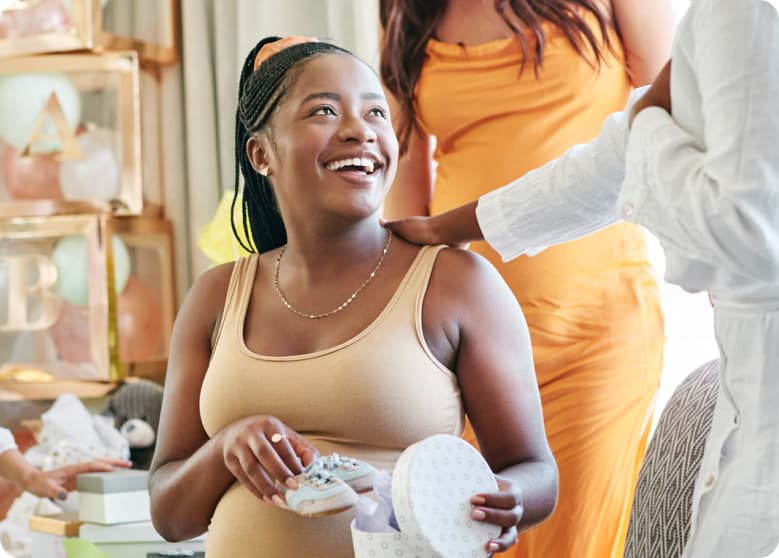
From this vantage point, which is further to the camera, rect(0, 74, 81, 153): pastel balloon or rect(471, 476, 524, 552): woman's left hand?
rect(0, 74, 81, 153): pastel balloon

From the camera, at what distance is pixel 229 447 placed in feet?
3.67

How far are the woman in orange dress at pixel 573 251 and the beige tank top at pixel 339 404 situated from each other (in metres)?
0.40

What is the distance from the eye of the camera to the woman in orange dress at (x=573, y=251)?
1.60 m

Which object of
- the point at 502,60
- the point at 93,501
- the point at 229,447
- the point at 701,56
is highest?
the point at 701,56

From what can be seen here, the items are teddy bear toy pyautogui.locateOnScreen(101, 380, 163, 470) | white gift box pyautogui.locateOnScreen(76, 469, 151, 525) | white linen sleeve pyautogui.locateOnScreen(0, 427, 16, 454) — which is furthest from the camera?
teddy bear toy pyautogui.locateOnScreen(101, 380, 163, 470)

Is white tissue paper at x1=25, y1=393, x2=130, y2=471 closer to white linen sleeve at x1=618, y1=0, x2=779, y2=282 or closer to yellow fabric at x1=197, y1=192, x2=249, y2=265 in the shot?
yellow fabric at x1=197, y1=192, x2=249, y2=265

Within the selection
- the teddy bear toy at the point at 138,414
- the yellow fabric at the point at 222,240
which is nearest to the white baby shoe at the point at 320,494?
the yellow fabric at the point at 222,240

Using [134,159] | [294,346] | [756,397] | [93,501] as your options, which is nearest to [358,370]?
[294,346]

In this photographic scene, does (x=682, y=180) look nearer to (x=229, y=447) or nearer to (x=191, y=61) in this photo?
(x=229, y=447)

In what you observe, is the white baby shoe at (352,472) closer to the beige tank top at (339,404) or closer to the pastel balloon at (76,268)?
the beige tank top at (339,404)

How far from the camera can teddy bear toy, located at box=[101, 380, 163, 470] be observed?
2.89 m

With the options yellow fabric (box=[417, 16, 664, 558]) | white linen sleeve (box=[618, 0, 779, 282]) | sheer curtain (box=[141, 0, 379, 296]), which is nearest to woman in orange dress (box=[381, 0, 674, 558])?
yellow fabric (box=[417, 16, 664, 558])

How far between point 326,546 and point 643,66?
882 mm

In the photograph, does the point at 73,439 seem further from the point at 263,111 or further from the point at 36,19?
the point at 263,111
